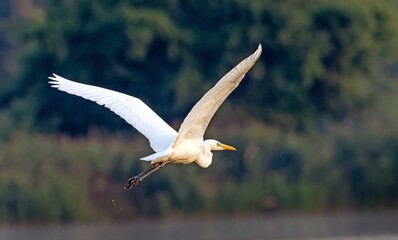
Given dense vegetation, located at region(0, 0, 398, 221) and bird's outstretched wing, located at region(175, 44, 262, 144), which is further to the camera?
dense vegetation, located at region(0, 0, 398, 221)

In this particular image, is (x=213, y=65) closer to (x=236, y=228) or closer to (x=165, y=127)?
(x=236, y=228)

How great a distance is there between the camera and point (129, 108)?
953 centimetres

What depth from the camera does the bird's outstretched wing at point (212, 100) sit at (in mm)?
7809

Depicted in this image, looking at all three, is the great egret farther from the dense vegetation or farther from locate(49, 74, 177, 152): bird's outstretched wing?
the dense vegetation

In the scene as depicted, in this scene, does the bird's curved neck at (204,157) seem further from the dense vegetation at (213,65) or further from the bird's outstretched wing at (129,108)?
the dense vegetation at (213,65)

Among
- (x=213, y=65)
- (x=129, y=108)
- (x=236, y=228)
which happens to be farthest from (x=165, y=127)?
(x=213, y=65)

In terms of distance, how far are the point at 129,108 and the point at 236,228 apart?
304 inches

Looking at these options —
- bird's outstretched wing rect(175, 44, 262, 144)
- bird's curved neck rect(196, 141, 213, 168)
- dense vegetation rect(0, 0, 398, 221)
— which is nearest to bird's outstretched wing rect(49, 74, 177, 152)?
bird's curved neck rect(196, 141, 213, 168)

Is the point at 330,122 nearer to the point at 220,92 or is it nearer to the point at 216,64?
the point at 216,64

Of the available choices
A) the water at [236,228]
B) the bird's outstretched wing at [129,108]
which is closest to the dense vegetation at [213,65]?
the water at [236,228]

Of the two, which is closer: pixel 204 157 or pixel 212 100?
pixel 212 100

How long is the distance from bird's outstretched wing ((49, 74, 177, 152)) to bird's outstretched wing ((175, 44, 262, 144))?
386 mm

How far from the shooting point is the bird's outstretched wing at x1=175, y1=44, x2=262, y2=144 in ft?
25.6

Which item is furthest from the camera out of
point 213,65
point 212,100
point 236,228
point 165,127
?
point 213,65
